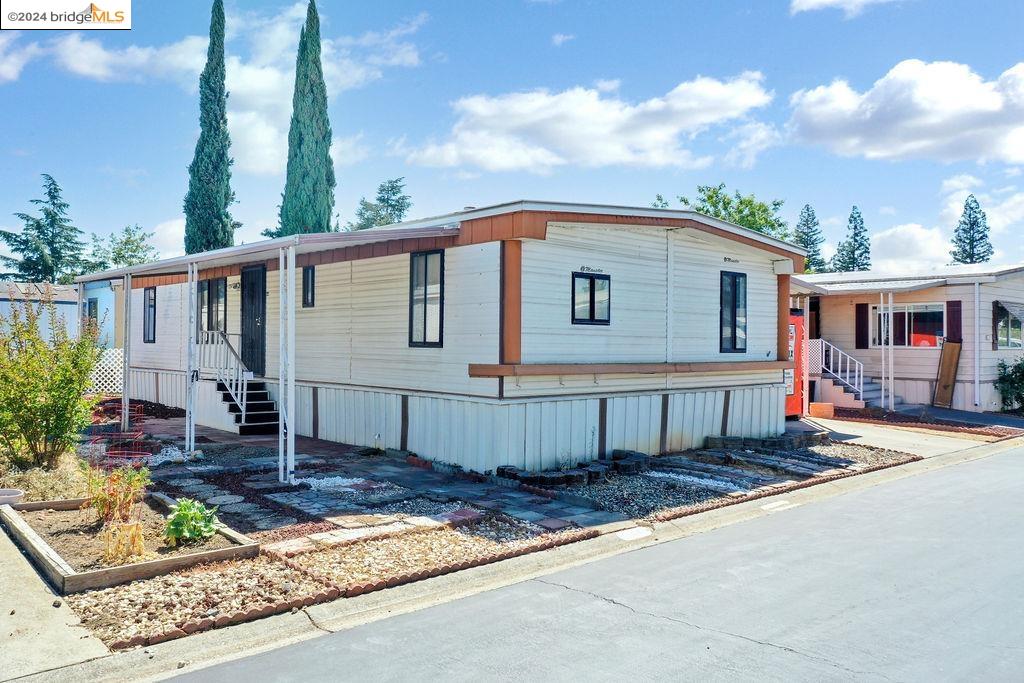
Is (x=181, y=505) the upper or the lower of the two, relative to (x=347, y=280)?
lower

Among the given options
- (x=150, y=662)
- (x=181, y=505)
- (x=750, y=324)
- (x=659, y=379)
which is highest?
(x=750, y=324)

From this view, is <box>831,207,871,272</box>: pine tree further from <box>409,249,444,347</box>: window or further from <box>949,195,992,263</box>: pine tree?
<box>409,249,444,347</box>: window

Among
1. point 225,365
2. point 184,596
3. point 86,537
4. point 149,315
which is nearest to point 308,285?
point 225,365

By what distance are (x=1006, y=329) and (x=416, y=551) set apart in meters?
19.8

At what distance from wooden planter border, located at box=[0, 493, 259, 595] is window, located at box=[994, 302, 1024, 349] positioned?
20053mm

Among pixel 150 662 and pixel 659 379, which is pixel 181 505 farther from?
pixel 659 379

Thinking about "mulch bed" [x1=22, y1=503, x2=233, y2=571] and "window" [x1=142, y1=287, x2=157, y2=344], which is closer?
"mulch bed" [x1=22, y1=503, x2=233, y2=571]

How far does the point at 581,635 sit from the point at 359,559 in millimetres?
2253

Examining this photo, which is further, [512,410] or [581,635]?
[512,410]

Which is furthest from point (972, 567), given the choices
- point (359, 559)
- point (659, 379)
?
point (659, 379)

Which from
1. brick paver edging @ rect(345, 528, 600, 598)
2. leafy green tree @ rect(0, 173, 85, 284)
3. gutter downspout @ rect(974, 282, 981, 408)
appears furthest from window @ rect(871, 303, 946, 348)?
leafy green tree @ rect(0, 173, 85, 284)

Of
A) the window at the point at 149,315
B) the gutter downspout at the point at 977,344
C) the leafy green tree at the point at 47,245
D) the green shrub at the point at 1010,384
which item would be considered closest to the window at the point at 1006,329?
the green shrub at the point at 1010,384

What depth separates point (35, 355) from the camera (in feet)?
30.2

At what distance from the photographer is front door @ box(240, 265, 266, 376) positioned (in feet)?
48.5
